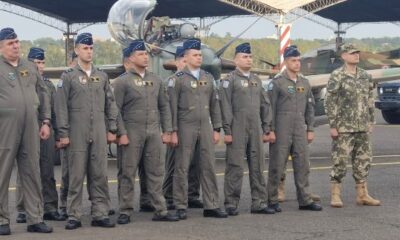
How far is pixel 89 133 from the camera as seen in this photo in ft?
27.7

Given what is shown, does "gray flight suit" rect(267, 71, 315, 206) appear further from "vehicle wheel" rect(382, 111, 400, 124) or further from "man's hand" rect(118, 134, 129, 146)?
"vehicle wheel" rect(382, 111, 400, 124)

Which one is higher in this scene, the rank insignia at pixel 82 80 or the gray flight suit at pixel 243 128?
the rank insignia at pixel 82 80

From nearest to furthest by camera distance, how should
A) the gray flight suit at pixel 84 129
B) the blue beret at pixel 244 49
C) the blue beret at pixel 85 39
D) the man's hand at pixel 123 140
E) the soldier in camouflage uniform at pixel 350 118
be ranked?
the gray flight suit at pixel 84 129 → the blue beret at pixel 85 39 → the man's hand at pixel 123 140 → the blue beret at pixel 244 49 → the soldier in camouflage uniform at pixel 350 118

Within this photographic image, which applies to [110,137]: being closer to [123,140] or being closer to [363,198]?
[123,140]

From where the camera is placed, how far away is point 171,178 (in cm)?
996

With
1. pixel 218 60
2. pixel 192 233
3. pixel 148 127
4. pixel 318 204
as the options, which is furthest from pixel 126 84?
pixel 218 60

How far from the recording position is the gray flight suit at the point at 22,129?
26.2ft


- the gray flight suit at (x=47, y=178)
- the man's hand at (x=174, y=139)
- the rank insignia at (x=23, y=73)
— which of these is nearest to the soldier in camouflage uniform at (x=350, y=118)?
the man's hand at (x=174, y=139)

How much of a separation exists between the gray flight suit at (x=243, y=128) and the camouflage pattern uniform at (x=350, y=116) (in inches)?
36.2

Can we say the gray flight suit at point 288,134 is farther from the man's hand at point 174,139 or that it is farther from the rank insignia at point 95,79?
the rank insignia at point 95,79

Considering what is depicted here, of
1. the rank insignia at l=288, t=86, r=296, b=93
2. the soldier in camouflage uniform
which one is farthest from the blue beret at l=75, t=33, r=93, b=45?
the soldier in camouflage uniform

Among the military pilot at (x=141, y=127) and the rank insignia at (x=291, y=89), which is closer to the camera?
the military pilot at (x=141, y=127)

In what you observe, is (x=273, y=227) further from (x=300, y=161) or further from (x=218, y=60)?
(x=218, y=60)

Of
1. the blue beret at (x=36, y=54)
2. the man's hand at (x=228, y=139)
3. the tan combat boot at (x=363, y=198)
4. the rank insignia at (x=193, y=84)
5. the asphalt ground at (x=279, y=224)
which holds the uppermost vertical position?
the blue beret at (x=36, y=54)
